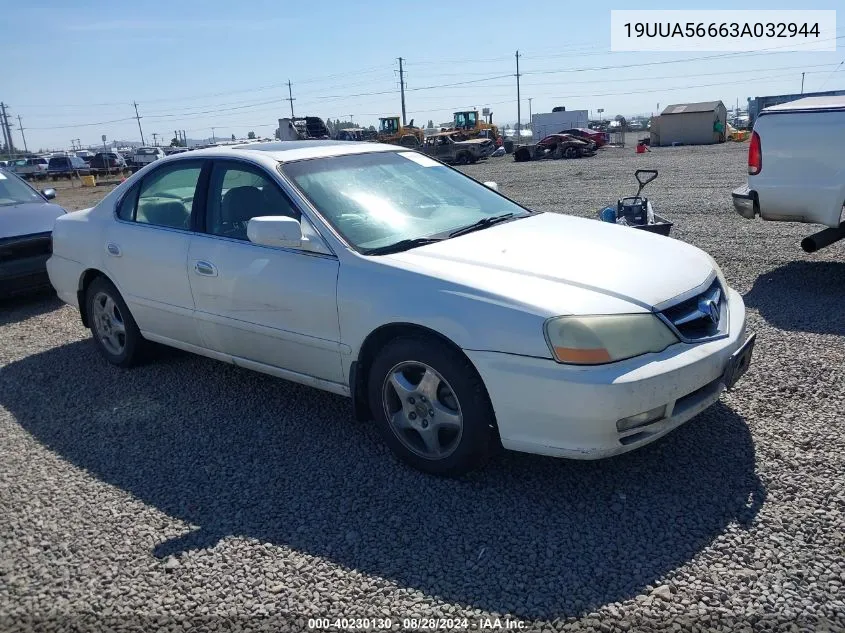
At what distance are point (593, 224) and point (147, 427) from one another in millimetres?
3008

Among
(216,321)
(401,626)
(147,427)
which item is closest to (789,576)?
(401,626)

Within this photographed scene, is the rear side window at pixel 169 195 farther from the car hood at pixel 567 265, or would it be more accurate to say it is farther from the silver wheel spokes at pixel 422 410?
the silver wheel spokes at pixel 422 410

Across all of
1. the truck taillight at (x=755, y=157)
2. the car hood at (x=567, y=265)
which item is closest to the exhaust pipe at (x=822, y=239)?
the truck taillight at (x=755, y=157)

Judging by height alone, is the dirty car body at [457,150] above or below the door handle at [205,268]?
below

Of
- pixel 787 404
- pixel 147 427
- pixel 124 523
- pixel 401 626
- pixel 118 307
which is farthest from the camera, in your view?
pixel 118 307

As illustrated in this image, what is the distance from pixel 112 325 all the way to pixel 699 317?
13.5 feet

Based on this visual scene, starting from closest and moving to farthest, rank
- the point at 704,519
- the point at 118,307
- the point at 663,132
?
Result: the point at 704,519 < the point at 118,307 < the point at 663,132

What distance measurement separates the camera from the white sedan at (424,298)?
302 centimetres

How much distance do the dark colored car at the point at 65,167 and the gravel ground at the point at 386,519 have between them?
3822 centimetres

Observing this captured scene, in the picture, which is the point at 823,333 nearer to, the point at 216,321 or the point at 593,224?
the point at 593,224

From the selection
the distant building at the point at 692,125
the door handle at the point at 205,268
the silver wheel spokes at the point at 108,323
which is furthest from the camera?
the distant building at the point at 692,125

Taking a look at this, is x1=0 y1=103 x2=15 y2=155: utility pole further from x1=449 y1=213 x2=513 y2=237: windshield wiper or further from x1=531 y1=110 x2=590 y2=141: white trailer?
x1=449 y1=213 x2=513 y2=237: windshield wiper

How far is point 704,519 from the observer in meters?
3.02

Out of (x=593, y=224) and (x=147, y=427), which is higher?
(x=593, y=224)
